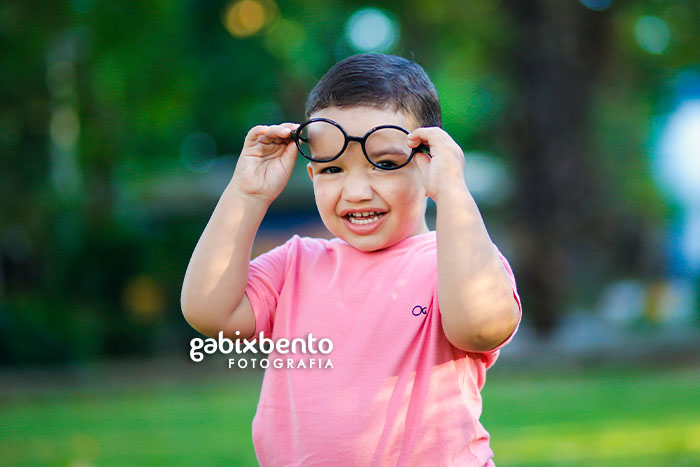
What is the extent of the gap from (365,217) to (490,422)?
192 inches

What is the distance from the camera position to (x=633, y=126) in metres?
22.8

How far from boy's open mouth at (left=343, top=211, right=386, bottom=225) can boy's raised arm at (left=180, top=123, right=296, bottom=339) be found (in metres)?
0.27

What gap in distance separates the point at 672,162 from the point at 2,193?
19936 mm

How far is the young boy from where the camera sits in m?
2.14

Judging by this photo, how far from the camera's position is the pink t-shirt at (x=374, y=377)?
7.11 ft

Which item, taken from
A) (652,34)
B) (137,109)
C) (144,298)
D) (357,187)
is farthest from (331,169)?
(652,34)

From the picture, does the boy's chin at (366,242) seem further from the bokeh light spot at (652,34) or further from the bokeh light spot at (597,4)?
the bokeh light spot at (652,34)

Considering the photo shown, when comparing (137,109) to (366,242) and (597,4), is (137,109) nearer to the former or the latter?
(597,4)

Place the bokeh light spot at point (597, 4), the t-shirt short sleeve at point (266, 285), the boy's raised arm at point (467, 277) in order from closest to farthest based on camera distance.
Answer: the boy's raised arm at point (467, 277) → the t-shirt short sleeve at point (266, 285) → the bokeh light spot at point (597, 4)

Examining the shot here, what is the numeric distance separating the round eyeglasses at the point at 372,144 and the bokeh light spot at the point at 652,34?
50.4 feet

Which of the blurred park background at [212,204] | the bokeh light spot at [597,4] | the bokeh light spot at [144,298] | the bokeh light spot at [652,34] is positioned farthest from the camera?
the bokeh light spot at [652,34]

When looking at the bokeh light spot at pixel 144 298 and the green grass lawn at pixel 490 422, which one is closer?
the green grass lawn at pixel 490 422

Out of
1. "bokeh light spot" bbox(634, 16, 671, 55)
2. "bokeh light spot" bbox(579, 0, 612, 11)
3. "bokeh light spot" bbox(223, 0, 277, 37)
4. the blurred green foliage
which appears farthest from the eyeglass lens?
"bokeh light spot" bbox(634, 16, 671, 55)

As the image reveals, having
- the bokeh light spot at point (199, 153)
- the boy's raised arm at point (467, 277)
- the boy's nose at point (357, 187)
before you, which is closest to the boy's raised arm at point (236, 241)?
the boy's nose at point (357, 187)
